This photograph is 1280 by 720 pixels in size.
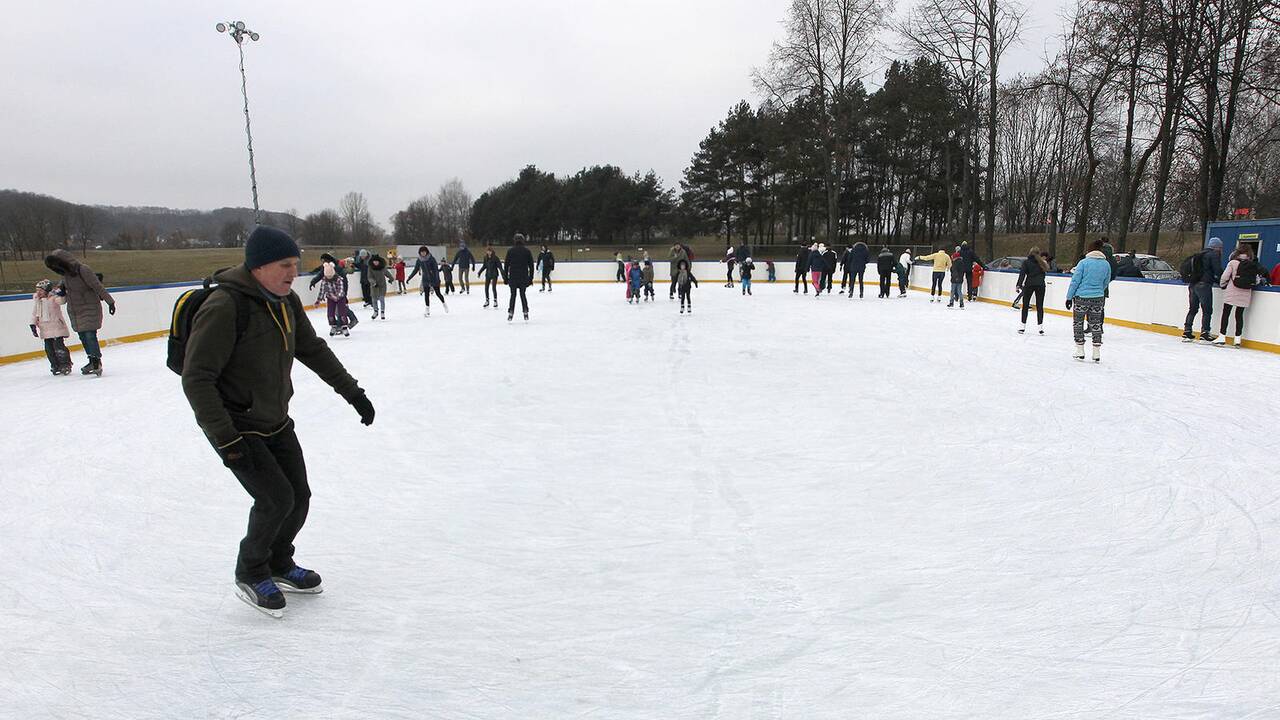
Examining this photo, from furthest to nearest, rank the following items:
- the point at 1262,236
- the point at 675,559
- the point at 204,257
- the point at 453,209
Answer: the point at 453,209
the point at 204,257
the point at 1262,236
the point at 675,559

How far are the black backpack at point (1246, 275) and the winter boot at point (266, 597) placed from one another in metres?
11.2

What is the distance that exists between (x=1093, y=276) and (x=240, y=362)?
8.59 metres

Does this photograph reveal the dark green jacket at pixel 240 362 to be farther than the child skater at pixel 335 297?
No

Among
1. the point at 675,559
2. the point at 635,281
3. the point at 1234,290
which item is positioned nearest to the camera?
the point at 675,559

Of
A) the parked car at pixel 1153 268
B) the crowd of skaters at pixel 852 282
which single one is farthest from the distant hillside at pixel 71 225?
the parked car at pixel 1153 268

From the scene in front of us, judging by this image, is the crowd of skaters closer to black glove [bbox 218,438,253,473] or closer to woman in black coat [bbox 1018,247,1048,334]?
woman in black coat [bbox 1018,247,1048,334]

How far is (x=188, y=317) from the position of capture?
2.36 m

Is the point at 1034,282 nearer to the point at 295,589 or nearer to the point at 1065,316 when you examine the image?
the point at 1065,316

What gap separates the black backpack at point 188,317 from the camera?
7.72ft

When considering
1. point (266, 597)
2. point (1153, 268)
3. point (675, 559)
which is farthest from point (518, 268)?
point (1153, 268)

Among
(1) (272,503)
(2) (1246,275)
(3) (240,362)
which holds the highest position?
(2) (1246,275)

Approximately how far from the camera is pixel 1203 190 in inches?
784

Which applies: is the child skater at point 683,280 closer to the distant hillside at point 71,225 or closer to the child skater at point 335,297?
the child skater at point 335,297

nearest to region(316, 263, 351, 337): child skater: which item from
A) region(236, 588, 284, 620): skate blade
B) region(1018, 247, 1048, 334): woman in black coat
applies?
region(236, 588, 284, 620): skate blade
